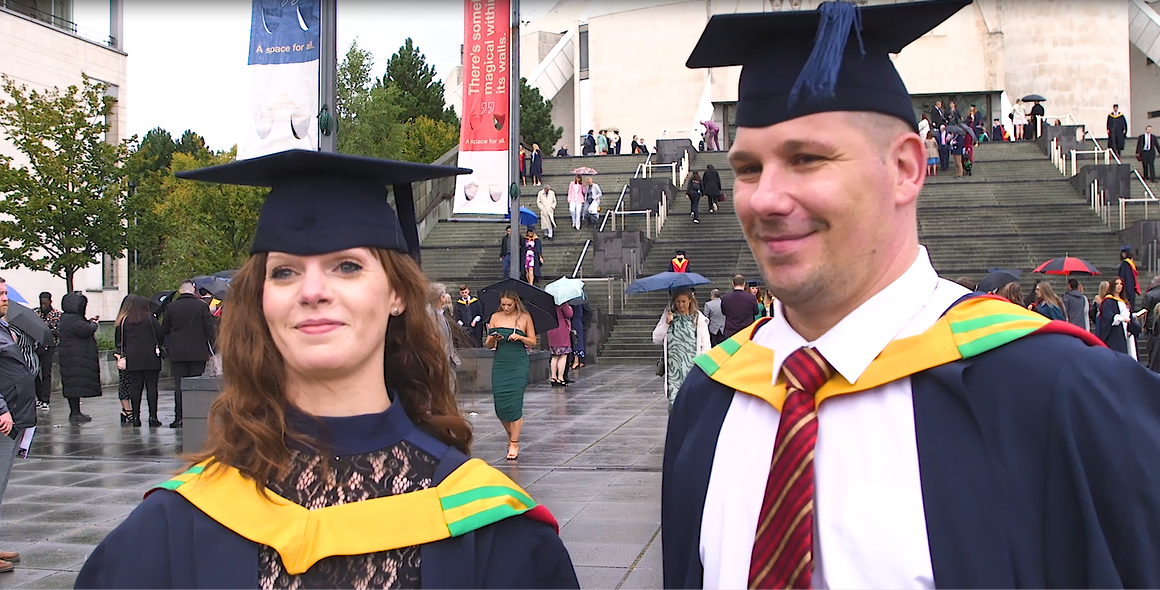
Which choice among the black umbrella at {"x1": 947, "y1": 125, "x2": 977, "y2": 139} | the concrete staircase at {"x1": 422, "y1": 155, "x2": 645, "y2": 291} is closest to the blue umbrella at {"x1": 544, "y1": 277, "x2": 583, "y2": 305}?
the concrete staircase at {"x1": 422, "y1": 155, "x2": 645, "y2": 291}

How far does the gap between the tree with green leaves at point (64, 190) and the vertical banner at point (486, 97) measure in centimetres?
991

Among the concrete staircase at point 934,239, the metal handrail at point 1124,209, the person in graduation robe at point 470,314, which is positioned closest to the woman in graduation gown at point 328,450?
the person in graduation robe at point 470,314

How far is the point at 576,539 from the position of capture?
276 inches

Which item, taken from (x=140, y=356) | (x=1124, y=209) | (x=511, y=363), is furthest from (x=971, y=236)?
(x=140, y=356)

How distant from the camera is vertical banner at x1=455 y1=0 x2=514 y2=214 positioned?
16.4 m

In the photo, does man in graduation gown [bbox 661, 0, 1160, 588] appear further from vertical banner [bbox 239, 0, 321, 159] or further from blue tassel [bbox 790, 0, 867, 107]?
vertical banner [bbox 239, 0, 321, 159]

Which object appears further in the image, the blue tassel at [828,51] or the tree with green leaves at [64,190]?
the tree with green leaves at [64,190]

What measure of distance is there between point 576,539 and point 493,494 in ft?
15.8

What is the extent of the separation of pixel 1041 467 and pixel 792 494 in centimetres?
43

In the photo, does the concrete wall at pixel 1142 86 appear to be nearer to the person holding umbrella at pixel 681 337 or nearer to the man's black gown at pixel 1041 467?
the person holding umbrella at pixel 681 337

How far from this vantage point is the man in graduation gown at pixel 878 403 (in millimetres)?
1889

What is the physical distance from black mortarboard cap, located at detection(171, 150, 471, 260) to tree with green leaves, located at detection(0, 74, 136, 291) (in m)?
22.0

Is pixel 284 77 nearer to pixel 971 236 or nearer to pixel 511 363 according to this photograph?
pixel 511 363

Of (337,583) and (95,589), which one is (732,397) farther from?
(95,589)
